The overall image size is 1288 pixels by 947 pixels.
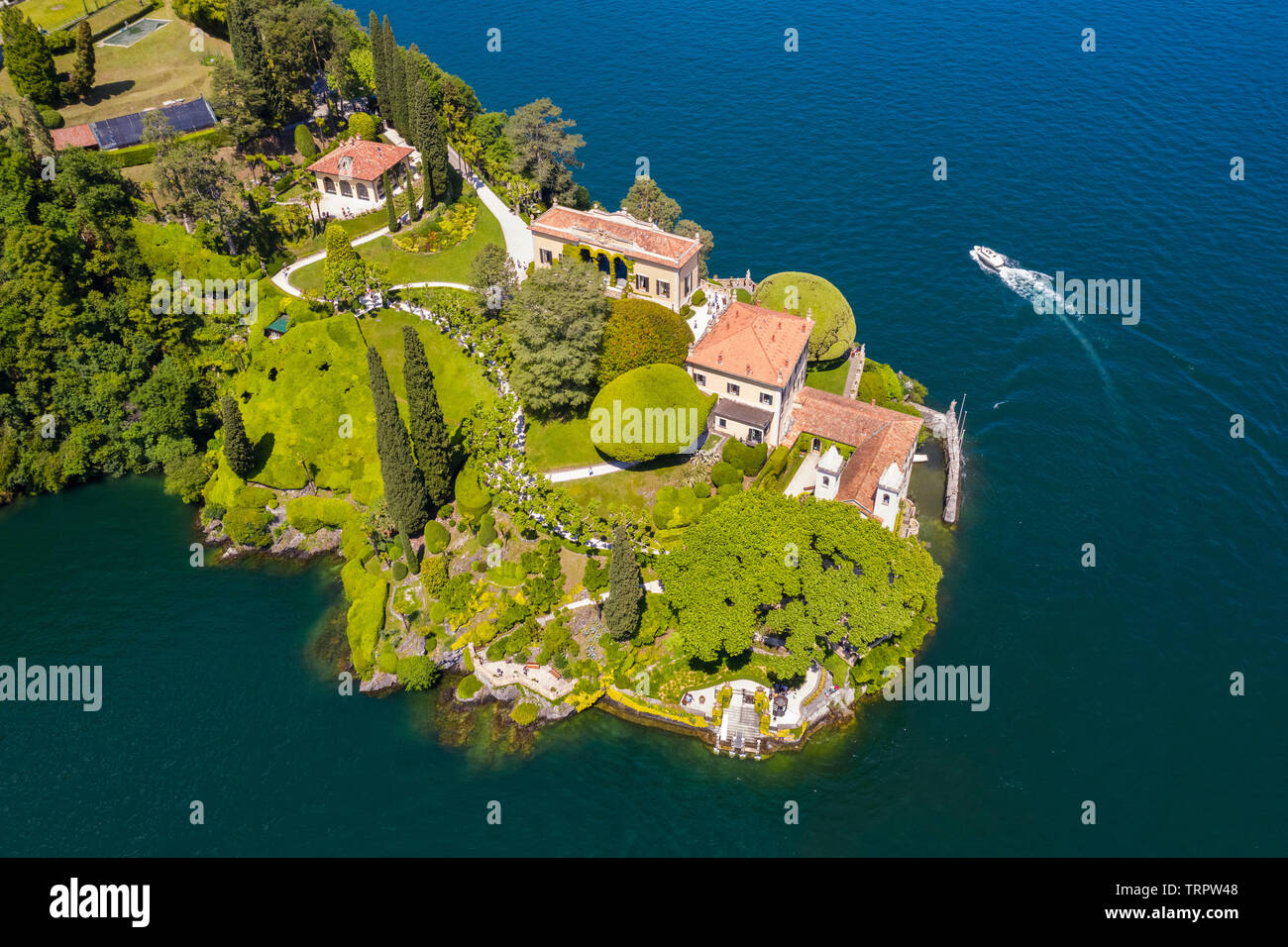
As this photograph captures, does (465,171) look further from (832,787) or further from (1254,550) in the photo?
(1254,550)

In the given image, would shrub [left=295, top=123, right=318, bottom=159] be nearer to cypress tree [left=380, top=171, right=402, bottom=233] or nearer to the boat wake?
cypress tree [left=380, top=171, right=402, bottom=233]

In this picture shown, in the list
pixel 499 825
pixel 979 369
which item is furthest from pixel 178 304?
pixel 979 369

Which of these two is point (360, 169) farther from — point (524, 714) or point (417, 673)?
point (524, 714)


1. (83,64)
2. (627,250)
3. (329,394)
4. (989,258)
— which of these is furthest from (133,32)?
(989,258)

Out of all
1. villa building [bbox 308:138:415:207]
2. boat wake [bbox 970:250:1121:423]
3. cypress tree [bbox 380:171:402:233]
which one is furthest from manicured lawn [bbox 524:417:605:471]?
boat wake [bbox 970:250:1121:423]

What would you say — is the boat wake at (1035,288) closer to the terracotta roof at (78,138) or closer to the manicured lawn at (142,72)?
the manicured lawn at (142,72)

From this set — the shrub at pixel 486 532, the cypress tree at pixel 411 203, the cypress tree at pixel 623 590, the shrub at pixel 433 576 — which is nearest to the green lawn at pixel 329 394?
the shrub at pixel 433 576
